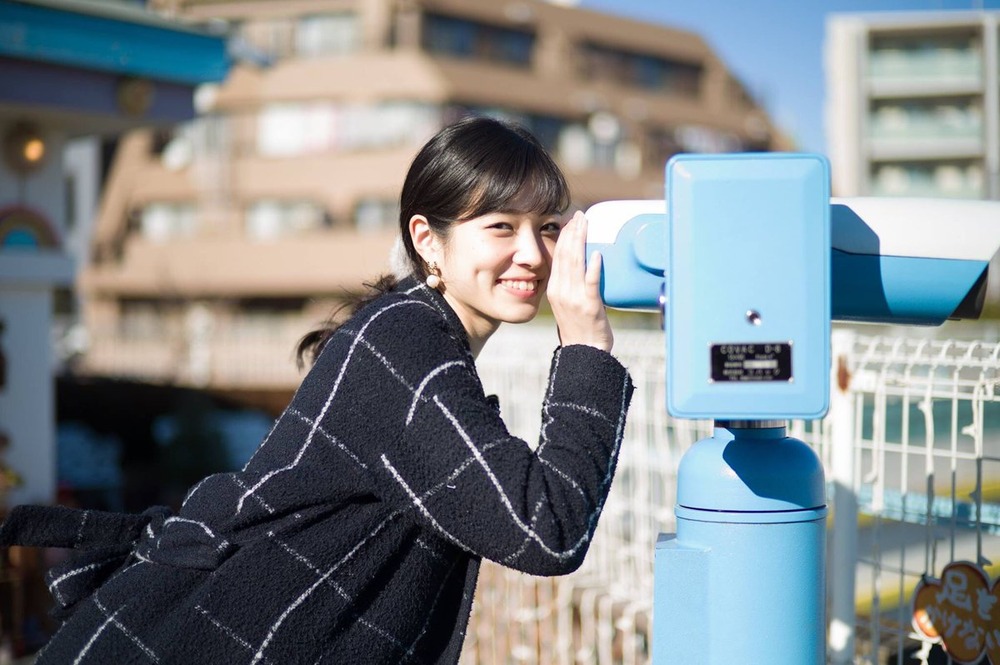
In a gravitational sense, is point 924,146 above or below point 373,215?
above

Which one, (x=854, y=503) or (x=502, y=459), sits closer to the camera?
(x=502, y=459)

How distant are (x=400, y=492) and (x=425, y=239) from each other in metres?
0.40

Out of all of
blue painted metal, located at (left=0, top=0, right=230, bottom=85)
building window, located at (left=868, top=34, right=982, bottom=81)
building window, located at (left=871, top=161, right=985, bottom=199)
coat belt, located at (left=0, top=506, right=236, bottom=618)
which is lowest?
coat belt, located at (left=0, top=506, right=236, bottom=618)

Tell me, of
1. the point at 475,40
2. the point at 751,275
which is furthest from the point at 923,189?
the point at 751,275

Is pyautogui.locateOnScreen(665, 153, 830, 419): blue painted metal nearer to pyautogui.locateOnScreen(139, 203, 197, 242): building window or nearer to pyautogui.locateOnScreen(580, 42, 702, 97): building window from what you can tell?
pyautogui.locateOnScreen(139, 203, 197, 242): building window

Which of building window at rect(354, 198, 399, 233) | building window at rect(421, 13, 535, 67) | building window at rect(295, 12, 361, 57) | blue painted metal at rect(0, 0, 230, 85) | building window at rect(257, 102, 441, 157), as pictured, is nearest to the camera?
blue painted metal at rect(0, 0, 230, 85)

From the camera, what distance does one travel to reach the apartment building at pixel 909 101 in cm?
3303

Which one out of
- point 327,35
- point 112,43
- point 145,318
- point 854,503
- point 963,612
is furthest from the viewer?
point 145,318

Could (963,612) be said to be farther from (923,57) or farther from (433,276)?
(923,57)

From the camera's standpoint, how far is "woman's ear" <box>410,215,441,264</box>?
1493 millimetres

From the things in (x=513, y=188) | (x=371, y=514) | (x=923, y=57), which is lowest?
(x=371, y=514)

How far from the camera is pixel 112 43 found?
15.6ft

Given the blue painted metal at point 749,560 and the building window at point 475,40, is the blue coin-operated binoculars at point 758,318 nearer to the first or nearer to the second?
the blue painted metal at point 749,560

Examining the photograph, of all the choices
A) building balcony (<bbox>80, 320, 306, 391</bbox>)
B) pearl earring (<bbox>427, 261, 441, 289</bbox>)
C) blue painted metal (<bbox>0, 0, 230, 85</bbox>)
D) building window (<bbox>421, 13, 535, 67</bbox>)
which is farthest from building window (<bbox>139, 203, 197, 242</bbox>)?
pearl earring (<bbox>427, 261, 441, 289</bbox>)
